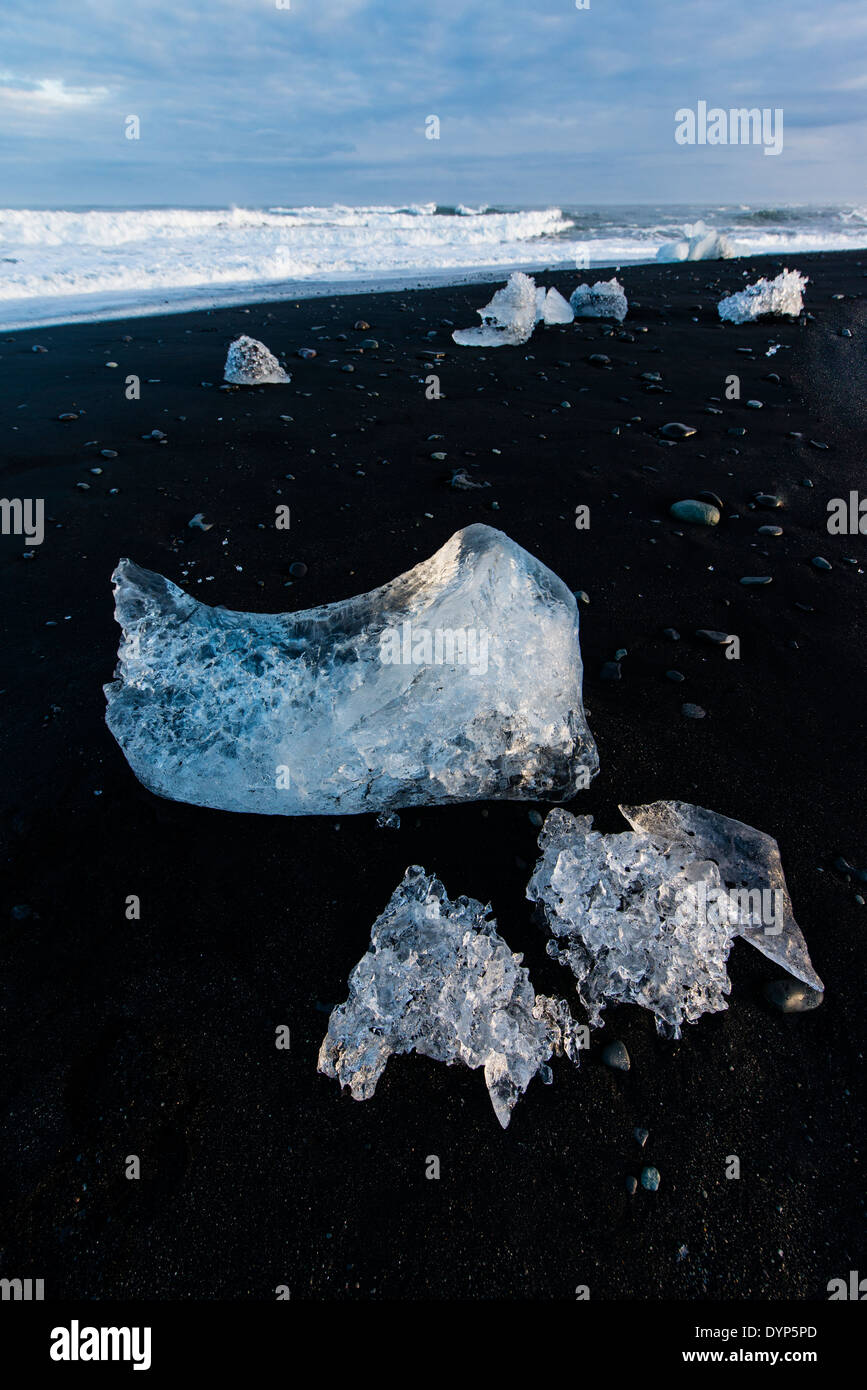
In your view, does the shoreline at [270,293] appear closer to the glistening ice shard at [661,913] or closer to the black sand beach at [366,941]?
the black sand beach at [366,941]

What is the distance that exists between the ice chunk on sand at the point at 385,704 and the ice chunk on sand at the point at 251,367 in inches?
198

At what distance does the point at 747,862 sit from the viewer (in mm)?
2293

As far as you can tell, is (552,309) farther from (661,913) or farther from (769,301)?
(661,913)

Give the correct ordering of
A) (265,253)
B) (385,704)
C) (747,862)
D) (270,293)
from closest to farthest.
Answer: (747,862) < (385,704) < (270,293) < (265,253)

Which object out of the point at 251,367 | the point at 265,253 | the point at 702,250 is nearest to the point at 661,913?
the point at 251,367

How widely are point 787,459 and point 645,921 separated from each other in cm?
449

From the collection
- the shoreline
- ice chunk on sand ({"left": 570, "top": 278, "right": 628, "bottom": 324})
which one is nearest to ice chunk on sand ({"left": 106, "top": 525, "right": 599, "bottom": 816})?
ice chunk on sand ({"left": 570, "top": 278, "right": 628, "bottom": 324})

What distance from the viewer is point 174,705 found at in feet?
8.51

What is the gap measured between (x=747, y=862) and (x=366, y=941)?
1.38 meters

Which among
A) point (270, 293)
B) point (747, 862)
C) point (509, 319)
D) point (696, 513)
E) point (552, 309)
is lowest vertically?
point (747, 862)

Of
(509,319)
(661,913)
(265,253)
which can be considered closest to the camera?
(661,913)

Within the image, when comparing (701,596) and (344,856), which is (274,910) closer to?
(344,856)

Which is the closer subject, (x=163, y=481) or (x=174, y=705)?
(x=174, y=705)
